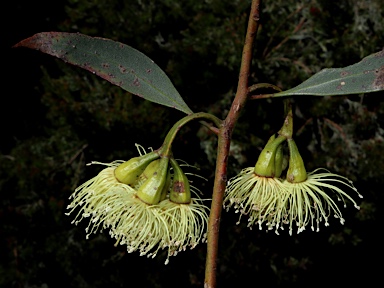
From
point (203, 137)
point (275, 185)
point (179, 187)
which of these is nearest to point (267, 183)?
point (275, 185)

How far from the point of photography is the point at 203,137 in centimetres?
213

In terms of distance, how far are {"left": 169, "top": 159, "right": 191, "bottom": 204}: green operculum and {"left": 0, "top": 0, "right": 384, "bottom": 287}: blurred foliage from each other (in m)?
1.15

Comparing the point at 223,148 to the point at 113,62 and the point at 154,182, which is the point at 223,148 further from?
the point at 113,62

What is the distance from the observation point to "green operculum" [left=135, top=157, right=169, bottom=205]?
0.85m

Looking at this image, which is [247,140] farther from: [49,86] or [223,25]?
[49,86]

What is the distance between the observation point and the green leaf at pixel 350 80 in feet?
2.62

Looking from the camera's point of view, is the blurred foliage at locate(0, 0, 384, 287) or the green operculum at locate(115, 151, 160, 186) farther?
the blurred foliage at locate(0, 0, 384, 287)

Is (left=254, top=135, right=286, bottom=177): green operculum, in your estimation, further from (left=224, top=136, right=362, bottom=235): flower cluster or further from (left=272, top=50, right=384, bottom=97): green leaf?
(left=272, top=50, right=384, bottom=97): green leaf

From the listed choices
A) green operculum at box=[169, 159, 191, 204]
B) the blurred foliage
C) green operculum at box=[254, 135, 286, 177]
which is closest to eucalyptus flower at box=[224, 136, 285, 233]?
green operculum at box=[254, 135, 286, 177]

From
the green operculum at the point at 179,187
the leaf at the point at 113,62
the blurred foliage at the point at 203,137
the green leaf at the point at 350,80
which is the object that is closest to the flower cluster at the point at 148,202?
the green operculum at the point at 179,187

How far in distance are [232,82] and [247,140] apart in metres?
0.26

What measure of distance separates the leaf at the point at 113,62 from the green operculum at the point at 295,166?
184 mm

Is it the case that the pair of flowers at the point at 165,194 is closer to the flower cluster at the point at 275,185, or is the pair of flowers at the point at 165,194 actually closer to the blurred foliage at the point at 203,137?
the flower cluster at the point at 275,185

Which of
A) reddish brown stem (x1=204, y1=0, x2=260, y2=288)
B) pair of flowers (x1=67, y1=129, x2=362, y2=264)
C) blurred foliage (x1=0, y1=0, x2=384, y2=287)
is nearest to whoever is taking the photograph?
reddish brown stem (x1=204, y1=0, x2=260, y2=288)
